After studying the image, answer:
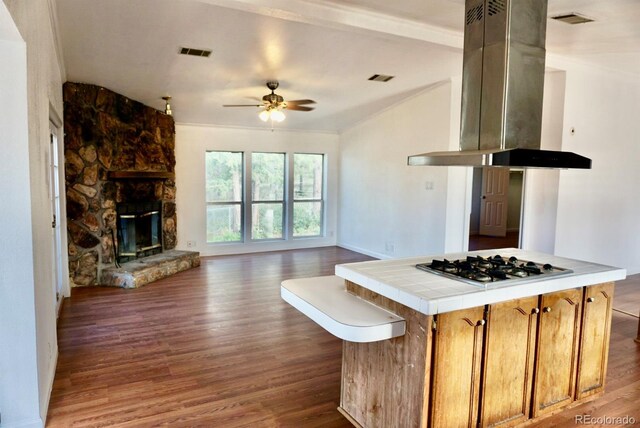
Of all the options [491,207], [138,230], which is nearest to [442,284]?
[138,230]

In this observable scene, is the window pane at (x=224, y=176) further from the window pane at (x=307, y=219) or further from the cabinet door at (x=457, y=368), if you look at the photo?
the cabinet door at (x=457, y=368)

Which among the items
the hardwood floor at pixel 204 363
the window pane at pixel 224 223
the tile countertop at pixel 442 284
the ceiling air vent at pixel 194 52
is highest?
the ceiling air vent at pixel 194 52

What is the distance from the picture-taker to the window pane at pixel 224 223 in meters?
7.53

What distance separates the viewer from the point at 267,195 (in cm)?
803

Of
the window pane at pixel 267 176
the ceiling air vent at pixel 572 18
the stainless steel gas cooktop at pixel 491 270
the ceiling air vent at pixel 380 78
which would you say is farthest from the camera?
the window pane at pixel 267 176

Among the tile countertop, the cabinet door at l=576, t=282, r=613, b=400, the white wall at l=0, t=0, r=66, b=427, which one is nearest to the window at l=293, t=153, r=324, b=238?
the tile countertop


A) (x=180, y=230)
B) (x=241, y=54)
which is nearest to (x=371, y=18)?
(x=241, y=54)

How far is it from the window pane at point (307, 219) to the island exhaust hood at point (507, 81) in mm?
5751

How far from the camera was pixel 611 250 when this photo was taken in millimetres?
6137

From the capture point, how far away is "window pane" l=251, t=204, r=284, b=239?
794 cm

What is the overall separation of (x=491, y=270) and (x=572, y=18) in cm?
260

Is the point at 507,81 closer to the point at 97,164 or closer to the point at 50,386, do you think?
the point at 50,386

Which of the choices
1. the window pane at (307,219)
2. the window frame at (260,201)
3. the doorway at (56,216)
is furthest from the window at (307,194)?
the doorway at (56,216)

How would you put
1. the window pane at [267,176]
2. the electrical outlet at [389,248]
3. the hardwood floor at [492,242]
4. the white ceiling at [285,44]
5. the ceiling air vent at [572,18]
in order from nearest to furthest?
the white ceiling at [285,44] < the ceiling air vent at [572,18] < the electrical outlet at [389,248] < the window pane at [267,176] < the hardwood floor at [492,242]
